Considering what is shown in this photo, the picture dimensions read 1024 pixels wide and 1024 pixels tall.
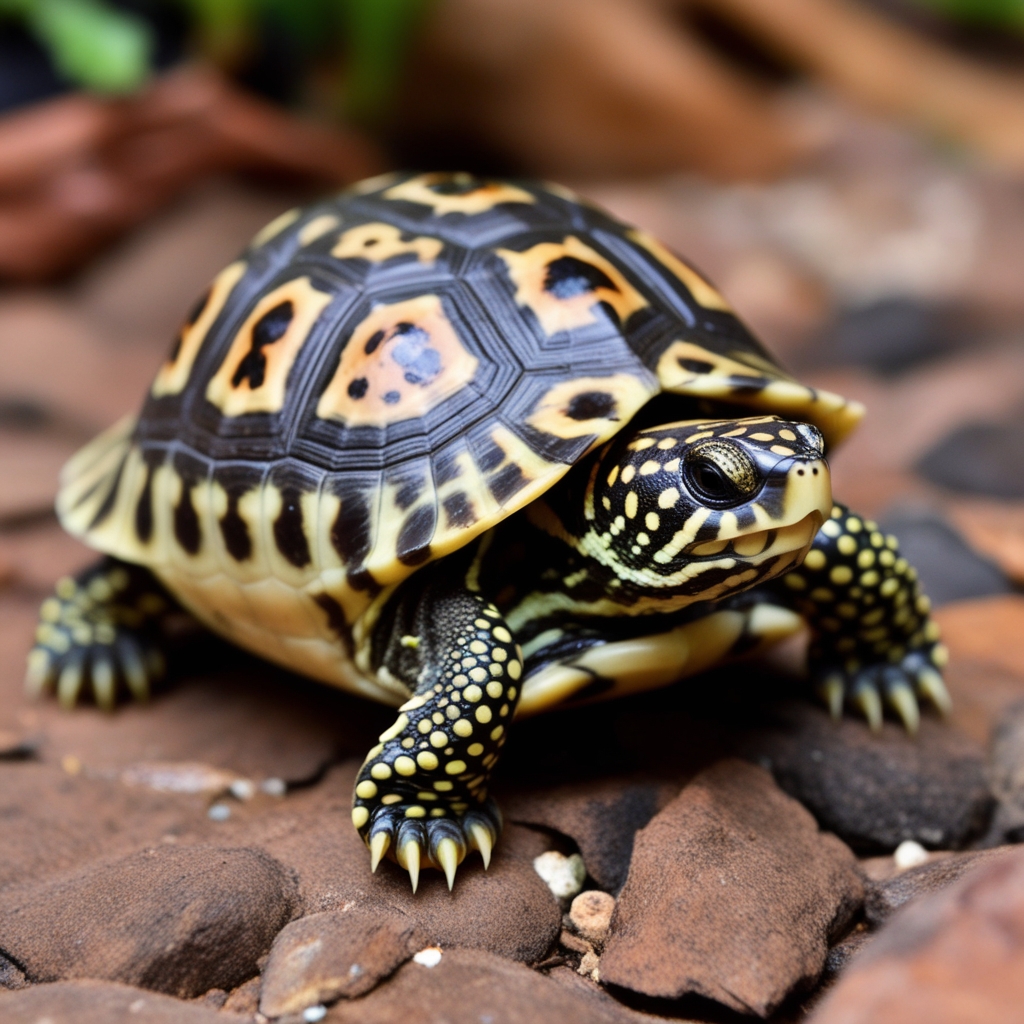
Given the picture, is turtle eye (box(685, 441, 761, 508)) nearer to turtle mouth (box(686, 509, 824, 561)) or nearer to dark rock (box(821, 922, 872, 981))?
turtle mouth (box(686, 509, 824, 561))

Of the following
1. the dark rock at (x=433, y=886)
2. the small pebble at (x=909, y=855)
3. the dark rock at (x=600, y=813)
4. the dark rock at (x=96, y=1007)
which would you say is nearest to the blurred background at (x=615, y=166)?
the small pebble at (x=909, y=855)

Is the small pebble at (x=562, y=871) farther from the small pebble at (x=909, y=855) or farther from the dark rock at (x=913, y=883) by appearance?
the small pebble at (x=909, y=855)

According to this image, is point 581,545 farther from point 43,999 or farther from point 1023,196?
point 1023,196

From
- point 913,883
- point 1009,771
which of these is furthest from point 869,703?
point 913,883

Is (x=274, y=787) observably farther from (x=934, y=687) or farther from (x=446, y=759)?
(x=934, y=687)

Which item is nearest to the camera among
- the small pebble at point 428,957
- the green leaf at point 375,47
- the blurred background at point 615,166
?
the small pebble at point 428,957
